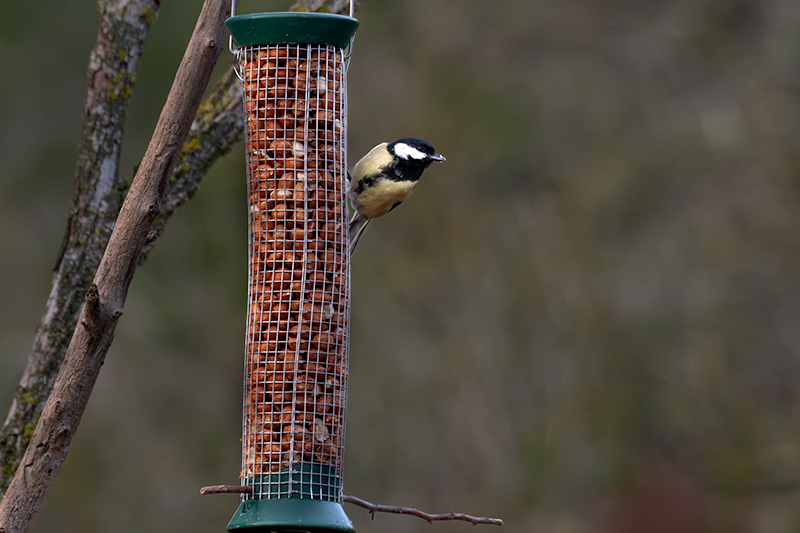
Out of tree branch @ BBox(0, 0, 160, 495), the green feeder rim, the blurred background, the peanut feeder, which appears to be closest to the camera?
the peanut feeder

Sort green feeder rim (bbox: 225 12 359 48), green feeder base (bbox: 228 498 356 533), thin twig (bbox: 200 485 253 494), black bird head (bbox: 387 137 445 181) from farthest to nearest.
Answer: black bird head (bbox: 387 137 445 181) → green feeder rim (bbox: 225 12 359 48) → green feeder base (bbox: 228 498 356 533) → thin twig (bbox: 200 485 253 494)

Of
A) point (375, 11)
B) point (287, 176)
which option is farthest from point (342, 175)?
point (375, 11)

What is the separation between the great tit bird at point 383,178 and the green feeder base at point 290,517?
1.27 m

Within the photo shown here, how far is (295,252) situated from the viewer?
12.1ft

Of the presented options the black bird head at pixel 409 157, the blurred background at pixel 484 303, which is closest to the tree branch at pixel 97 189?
the black bird head at pixel 409 157

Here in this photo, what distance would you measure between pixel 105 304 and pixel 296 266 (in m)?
0.91

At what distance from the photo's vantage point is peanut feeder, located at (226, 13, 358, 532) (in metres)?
3.52

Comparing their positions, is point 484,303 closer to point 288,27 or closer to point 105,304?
point 288,27

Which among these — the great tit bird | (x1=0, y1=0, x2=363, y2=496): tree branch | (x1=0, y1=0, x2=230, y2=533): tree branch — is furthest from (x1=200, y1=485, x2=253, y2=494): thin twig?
the great tit bird

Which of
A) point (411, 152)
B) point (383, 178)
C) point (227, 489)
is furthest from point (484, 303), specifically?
point (227, 489)

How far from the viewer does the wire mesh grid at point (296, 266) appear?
3.54 metres

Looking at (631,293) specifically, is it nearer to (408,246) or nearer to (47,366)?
(408,246)

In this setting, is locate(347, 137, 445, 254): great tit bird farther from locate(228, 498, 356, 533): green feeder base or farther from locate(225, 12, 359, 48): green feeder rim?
locate(228, 498, 356, 533): green feeder base

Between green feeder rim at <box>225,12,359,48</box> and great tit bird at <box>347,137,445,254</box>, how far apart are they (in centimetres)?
85
